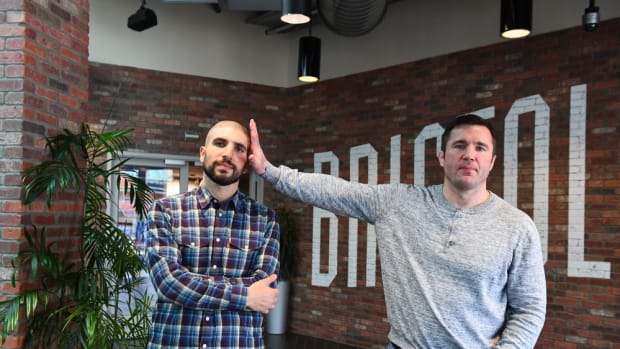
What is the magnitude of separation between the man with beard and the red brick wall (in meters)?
3.66

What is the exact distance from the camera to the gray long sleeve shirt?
1.84m

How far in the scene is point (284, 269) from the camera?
7.33 m

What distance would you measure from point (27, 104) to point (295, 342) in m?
4.68

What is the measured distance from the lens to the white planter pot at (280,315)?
23.9 feet

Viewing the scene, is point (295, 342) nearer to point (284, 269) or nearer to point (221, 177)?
point (284, 269)

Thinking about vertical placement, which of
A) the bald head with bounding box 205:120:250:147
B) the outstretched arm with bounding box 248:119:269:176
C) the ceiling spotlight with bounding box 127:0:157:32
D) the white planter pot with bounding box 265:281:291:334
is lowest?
the white planter pot with bounding box 265:281:291:334

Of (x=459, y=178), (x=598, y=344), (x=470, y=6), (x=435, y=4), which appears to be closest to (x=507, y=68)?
(x=470, y=6)

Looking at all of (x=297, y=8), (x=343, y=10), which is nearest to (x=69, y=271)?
(x=297, y=8)

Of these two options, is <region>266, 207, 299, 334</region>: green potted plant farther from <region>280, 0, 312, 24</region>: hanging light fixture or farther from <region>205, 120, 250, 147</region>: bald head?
<region>205, 120, 250, 147</region>: bald head

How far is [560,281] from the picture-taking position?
5094 millimetres

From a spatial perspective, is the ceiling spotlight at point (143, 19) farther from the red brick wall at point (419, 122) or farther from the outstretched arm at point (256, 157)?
the outstretched arm at point (256, 157)

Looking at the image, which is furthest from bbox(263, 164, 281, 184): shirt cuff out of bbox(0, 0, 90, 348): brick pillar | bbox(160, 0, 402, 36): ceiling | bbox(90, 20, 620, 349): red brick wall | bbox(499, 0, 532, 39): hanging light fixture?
bbox(160, 0, 402, 36): ceiling

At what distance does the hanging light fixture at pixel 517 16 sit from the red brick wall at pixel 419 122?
1047 mm

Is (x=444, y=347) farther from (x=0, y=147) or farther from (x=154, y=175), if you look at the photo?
(x=154, y=175)
